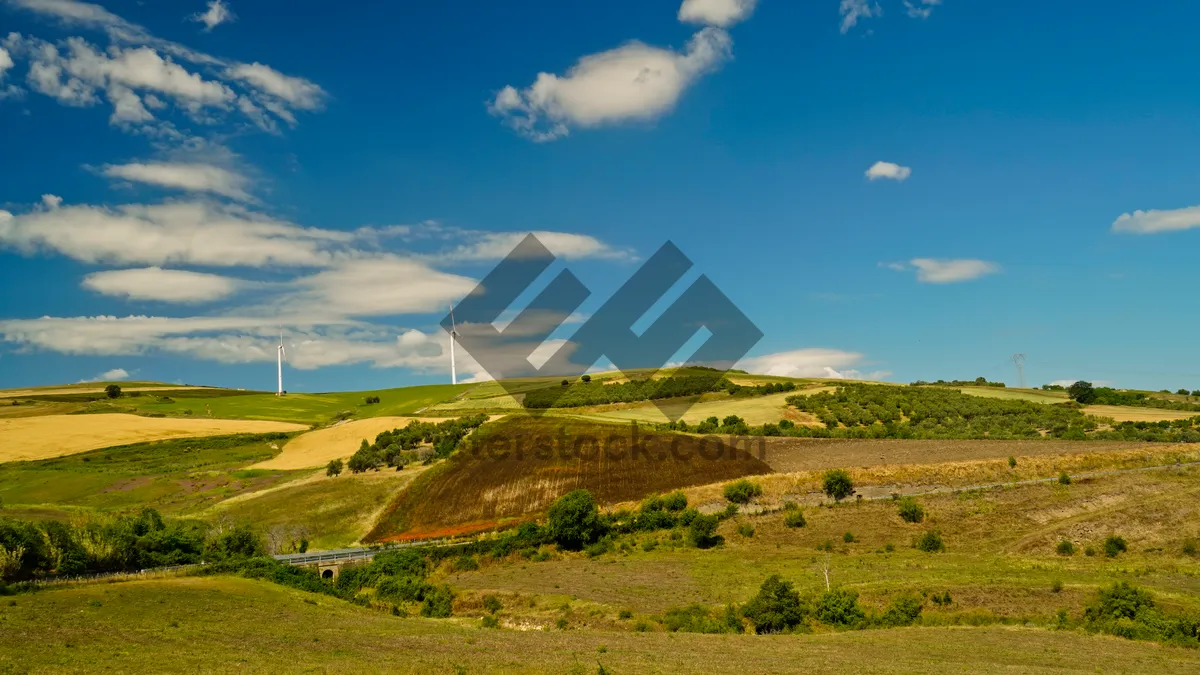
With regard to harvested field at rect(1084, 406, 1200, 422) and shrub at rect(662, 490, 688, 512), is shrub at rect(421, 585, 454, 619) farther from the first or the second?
harvested field at rect(1084, 406, 1200, 422)

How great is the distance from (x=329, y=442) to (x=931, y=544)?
89.8 meters

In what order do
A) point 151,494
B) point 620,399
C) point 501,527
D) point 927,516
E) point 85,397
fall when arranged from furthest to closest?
1. point 85,397
2. point 620,399
3. point 151,494
4. point 501,527
5. point 927,516

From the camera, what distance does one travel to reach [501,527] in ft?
252

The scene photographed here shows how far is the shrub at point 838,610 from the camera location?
1805 inches

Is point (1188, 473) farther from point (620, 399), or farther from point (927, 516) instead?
point (620, 399)

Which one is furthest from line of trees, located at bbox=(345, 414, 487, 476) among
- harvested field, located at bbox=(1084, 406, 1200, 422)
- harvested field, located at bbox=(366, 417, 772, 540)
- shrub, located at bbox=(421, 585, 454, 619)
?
harvested field, located at bbox=(1084, 406, 1200, 422)

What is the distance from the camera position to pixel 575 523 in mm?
71688

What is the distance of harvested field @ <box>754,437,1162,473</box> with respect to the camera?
80.2 meters

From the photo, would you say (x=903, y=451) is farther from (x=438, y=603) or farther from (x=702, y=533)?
(x=438, y=603)

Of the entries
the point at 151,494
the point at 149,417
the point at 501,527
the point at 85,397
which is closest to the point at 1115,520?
the point at 501,527

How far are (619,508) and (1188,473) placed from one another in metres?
52.9

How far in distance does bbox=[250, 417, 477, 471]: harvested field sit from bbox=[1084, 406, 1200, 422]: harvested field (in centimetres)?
9925

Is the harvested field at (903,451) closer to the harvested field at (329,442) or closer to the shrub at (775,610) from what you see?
the shrub at (775,610)

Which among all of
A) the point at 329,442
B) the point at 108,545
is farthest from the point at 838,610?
the point at 329,442
